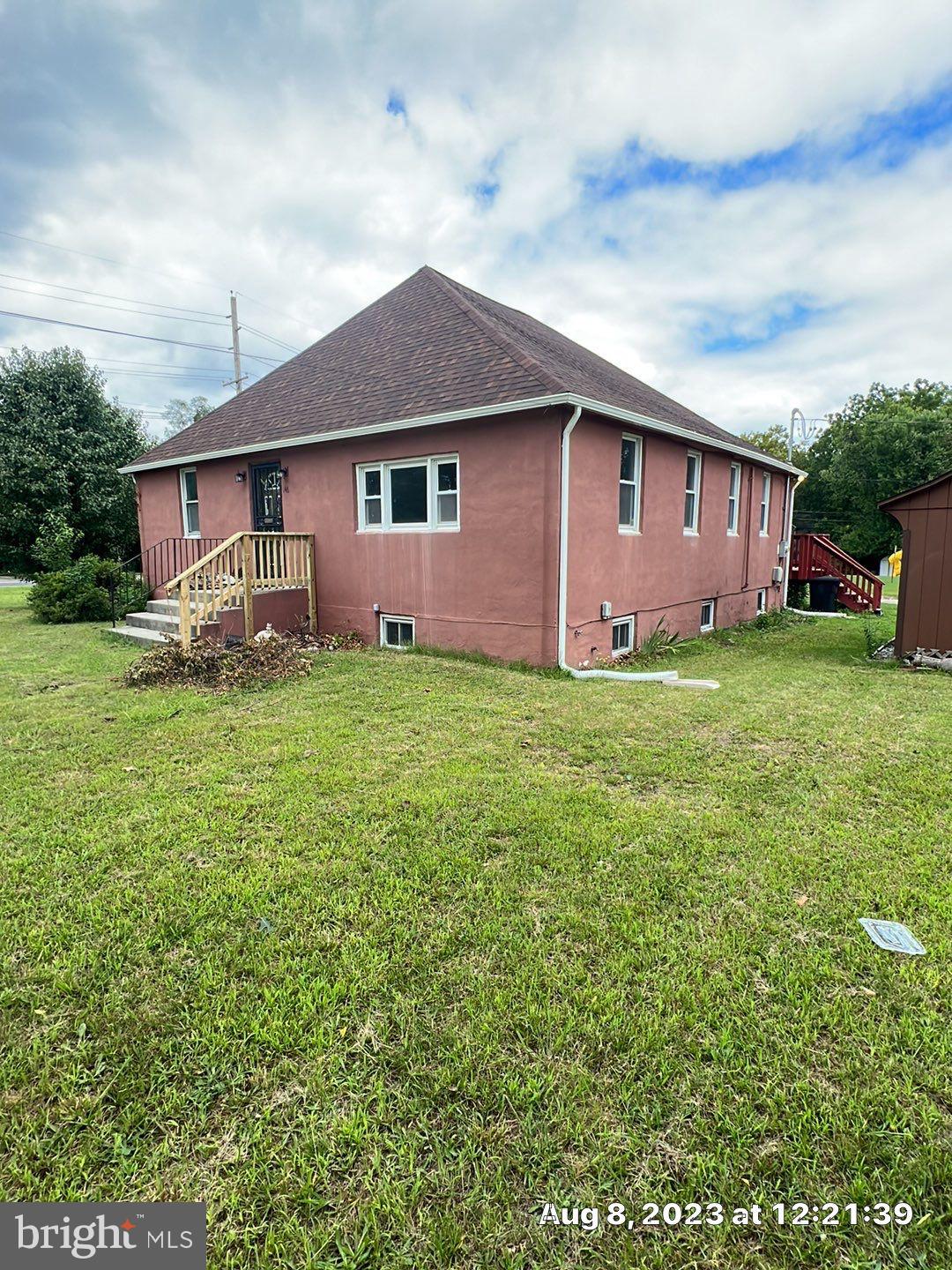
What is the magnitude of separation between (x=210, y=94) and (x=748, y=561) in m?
13.9

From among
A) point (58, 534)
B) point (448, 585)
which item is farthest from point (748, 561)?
point (58, 534)

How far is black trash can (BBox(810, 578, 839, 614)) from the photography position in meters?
17.0

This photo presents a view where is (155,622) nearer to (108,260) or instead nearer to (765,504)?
(765,504)

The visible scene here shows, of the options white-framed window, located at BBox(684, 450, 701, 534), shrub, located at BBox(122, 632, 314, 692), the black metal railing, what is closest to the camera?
shrub, located at BBox(122, 632, 314, 692)

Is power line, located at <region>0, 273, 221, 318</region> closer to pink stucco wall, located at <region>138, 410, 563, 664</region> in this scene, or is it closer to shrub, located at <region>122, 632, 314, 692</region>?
pink stucco wall, located at <region>138, 410, 563, 664</region>

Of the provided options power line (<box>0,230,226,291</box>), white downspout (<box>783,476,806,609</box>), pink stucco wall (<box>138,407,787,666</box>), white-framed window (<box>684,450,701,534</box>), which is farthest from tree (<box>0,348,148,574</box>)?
white downspout (<box>783,476,806,609</box>)

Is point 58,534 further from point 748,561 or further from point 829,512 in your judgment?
point 829,512

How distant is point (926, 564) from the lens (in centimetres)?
876

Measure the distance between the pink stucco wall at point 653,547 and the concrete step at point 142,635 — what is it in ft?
21.7

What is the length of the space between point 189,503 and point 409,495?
6744 millimetres

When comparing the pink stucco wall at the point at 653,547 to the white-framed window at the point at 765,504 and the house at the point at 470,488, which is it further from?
the white-framed window at the point at 765,504

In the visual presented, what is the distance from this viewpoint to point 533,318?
A: 1489cm

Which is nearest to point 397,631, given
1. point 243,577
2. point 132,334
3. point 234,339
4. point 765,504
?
point 243,577

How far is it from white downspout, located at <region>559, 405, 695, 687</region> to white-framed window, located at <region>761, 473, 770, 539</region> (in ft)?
28.7
